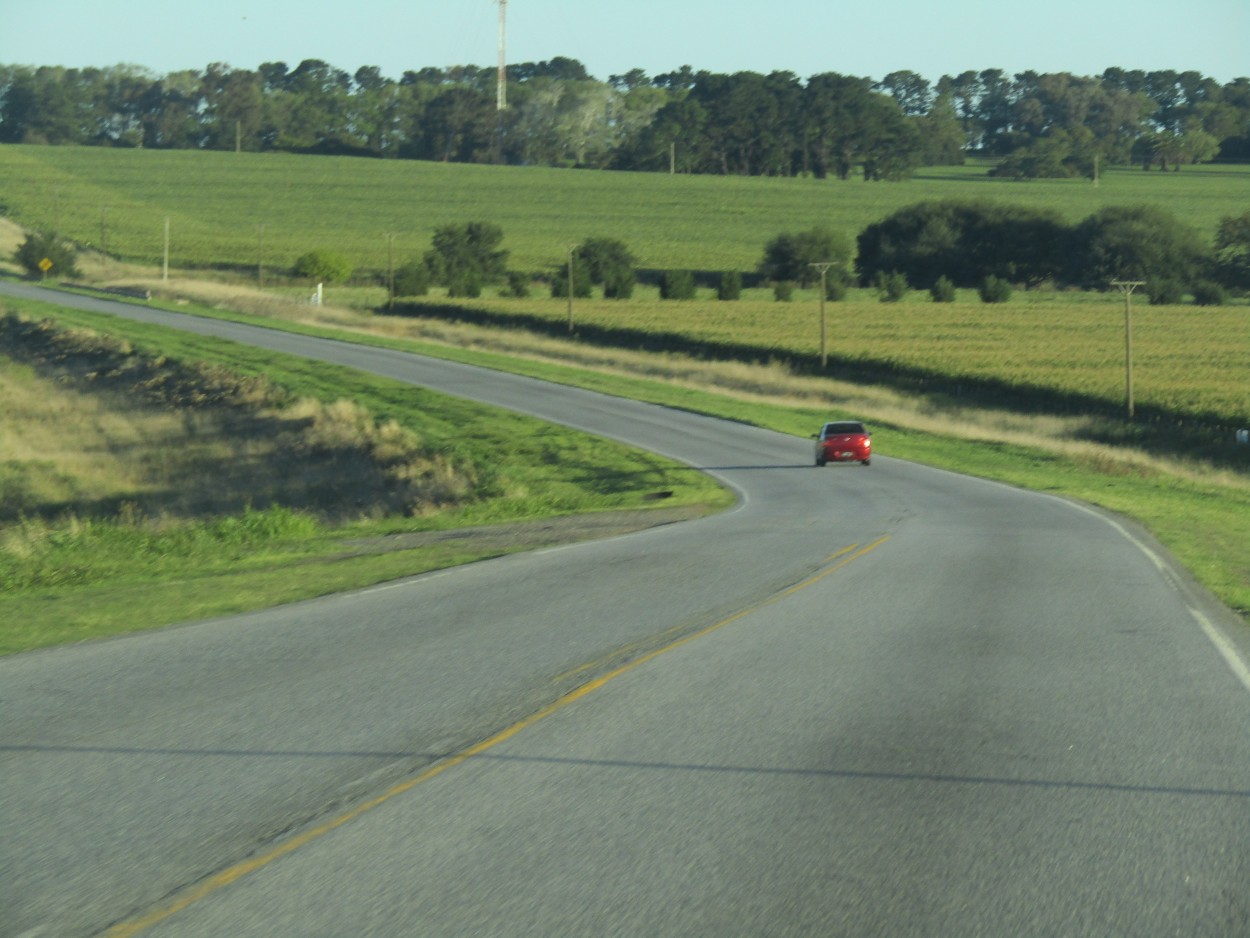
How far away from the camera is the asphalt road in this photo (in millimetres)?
5961

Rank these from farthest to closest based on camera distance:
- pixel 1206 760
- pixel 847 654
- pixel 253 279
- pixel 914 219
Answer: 1. pixel 914 219
2. pixel 253 279
3. pixel 847 654
4. pixel 1206 760

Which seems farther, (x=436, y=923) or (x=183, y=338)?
(x=183, y=338)

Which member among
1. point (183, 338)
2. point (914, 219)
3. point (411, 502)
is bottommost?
point (411, 502)

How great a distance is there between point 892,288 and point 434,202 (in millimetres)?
60936

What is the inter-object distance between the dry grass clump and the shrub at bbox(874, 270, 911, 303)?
72.2 metres

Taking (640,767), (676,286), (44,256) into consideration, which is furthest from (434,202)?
(640,767)

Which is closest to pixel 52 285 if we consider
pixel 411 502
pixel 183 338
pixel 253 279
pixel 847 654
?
pixel 253 279

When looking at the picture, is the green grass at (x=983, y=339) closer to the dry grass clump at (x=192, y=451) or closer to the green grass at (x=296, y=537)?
the green grass at (x=296, y=537)

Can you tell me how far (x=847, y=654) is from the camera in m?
11.7

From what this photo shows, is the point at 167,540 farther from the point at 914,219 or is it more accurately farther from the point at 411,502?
the point at 914,219

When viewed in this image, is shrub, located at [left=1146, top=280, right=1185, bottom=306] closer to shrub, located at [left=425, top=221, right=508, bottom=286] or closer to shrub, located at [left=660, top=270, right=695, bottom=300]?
shrub, located at [left=660, top=270, right=695, bottom=300]

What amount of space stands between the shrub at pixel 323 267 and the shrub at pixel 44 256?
1740cm

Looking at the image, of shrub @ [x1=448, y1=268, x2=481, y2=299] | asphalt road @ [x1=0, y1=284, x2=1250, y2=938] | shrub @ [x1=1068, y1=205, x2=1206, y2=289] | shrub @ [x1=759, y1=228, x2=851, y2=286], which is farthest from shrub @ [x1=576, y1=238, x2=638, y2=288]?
asphalt road @ [x1=0, y1=284, x2=1250, y2=938]

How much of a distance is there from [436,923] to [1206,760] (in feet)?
16.4
